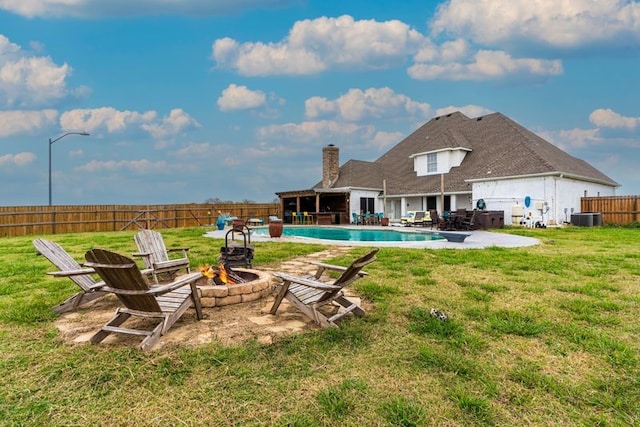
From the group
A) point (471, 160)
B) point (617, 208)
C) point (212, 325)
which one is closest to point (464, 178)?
point (471, 160)

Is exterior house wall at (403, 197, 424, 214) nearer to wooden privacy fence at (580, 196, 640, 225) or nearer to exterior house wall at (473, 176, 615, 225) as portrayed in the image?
exterior house wall at (473, 176, 615, 225)

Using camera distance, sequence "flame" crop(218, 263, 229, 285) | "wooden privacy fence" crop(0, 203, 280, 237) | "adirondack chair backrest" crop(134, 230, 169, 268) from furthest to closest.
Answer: "wooden privacy fence" crop(0, 203, 280, 237), "adirondack chair backrest" crop(134, 230, 169, 268), "flame" crop(218, 263, 229, 285)

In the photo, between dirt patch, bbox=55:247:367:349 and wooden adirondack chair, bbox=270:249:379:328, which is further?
wooden adirondack chair, bbox=270:249:379:328

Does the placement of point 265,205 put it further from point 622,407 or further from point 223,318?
point 622,407

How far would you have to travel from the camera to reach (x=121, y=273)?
3316 mm

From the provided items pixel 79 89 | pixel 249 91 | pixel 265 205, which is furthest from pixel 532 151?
pixel 79 89

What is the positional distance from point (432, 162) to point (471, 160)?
8.93 ft

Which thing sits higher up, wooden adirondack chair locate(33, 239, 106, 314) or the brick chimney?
the brick chimney

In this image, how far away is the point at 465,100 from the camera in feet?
112

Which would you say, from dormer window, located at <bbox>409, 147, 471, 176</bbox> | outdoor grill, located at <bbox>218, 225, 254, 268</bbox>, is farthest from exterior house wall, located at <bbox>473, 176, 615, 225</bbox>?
outdoor grill, located at <bbox>218, 225, 254, 268</bbox>

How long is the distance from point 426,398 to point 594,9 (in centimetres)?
1844

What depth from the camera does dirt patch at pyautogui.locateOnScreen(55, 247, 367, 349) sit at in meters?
3.65

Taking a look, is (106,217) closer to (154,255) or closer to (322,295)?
(154,255)

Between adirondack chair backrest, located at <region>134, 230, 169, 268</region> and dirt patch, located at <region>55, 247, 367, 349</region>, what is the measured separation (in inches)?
43.0
